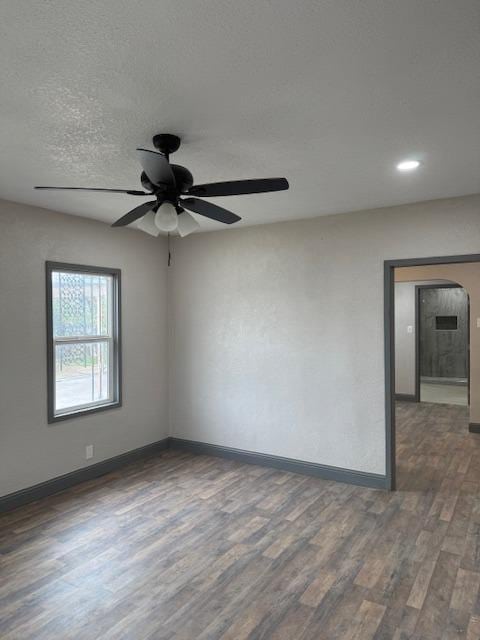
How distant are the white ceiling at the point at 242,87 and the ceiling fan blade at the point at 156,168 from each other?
280mm

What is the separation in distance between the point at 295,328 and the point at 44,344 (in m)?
2.42

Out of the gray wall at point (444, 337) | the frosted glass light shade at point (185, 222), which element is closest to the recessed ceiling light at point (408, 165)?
the frosted glass light shade at point (185, 222)

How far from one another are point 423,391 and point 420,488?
18.6ft

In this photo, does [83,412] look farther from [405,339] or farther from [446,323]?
[446,323]

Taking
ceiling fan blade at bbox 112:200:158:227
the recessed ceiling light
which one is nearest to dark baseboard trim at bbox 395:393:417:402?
the recessed ceiling light

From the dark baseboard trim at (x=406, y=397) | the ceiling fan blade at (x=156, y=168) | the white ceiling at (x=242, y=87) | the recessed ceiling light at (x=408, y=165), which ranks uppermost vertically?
the recessed ceiling light at (x=408, y=165)

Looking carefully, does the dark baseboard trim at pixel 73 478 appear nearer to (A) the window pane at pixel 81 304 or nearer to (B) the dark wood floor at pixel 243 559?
(B) the dark wood floor at pixel 243 559

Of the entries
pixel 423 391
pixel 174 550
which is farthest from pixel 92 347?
pixel 423 391

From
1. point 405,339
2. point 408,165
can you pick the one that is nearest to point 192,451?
point 408,165

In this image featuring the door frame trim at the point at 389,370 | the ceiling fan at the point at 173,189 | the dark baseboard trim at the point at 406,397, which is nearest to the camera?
the ceiling fan at the point at 173,189

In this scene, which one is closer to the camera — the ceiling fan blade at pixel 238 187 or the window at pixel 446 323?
the ceiling fan blade at pixel 238 187

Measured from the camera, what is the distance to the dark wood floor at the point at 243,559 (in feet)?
7.83

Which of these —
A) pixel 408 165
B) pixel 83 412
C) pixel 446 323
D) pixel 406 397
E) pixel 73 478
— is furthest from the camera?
pixel 446 323

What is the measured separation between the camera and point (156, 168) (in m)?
2.11
